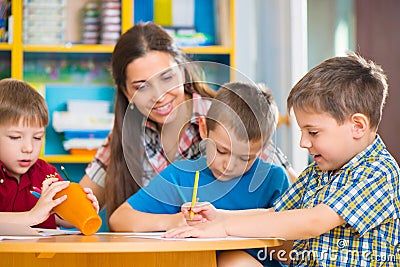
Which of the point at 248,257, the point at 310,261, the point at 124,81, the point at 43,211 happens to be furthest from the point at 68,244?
the point at 124,81

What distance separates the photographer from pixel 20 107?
195 centimetres

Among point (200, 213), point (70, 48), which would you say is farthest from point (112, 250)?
point (70, 48)

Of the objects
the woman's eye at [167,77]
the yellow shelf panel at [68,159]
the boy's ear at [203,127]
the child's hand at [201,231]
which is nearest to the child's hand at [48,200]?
the child's hand at [201,231]

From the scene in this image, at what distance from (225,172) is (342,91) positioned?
340 millimetres

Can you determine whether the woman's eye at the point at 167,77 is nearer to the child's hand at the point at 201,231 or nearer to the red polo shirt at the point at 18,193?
the red polo shirt at the point at 18,193

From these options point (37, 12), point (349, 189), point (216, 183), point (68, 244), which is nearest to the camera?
point (68, 244)

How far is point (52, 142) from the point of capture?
10.5 feet

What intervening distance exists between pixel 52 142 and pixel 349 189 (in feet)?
6.36

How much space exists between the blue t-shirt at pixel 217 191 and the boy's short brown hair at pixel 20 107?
0.35m

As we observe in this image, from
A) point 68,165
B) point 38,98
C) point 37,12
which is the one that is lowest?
point 68,165

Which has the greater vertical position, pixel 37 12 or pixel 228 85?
pixel 37 12

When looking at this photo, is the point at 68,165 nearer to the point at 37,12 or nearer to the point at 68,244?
the point at 37,12

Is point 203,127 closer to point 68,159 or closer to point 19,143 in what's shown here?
point 19,143

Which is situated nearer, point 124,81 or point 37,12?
point 124,81
